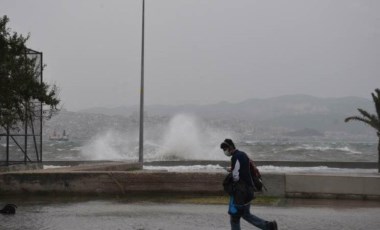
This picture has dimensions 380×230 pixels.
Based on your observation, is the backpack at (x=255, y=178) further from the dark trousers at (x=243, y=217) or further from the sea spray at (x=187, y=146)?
the sea spray at (x=187, y=146)

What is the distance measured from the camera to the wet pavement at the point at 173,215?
33.8 feet

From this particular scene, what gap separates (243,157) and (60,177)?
708 centimetres

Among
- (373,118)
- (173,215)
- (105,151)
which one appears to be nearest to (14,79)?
(173,215)

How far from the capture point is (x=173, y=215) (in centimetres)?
1155

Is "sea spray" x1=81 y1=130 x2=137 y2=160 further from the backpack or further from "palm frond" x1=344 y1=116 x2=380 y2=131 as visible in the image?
the backpack

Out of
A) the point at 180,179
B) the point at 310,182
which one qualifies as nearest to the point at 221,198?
the point at 180,179

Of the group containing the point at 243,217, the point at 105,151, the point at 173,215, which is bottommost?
the point at 105,151

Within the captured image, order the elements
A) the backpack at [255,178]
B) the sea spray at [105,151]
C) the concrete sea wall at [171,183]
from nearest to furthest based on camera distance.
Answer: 1. the backpack at [255,178]
2. the concrete sea wall at [171,183]
3. the sea spray at [105,151]

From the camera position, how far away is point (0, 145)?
1808cm

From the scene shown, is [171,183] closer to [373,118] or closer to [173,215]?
[173,215]

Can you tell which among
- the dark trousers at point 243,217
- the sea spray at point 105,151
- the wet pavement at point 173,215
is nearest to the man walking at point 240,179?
the dark trousers at point 243,217

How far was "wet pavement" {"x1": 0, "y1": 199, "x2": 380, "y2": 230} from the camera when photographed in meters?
10.3

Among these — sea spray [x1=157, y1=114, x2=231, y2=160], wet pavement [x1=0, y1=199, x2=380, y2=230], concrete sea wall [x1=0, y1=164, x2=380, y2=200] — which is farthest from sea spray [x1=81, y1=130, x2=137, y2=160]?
wet pavement [x1=0, y1=199, x2=380, y2=230]

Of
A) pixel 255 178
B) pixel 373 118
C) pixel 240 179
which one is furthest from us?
pixel 373 118
